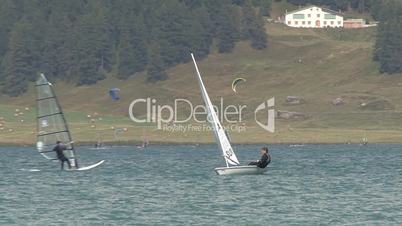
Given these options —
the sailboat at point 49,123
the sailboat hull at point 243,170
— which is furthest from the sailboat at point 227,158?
the sailboat at point 49,123

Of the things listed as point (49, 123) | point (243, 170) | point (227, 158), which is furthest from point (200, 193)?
point (49, 123)

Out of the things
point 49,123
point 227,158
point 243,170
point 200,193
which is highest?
point 49,123

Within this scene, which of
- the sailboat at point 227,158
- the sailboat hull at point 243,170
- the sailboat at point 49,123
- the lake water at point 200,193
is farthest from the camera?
the sailboat at point 49,123

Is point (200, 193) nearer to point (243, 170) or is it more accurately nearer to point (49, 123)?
point (243, 170)

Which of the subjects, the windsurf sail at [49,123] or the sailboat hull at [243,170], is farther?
the windsurf sail at [49,123]

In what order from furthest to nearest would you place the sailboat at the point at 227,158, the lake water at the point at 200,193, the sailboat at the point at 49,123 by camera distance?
the sailboat at the point at 49,123, the sailboat at the point at 227,158, the lake water at the point at 200,193

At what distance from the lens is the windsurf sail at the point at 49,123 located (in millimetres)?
91875

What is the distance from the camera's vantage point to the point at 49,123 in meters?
92.6

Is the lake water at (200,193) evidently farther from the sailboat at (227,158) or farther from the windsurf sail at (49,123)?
the windsurf sail at (49,123)

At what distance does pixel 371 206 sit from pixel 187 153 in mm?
74824

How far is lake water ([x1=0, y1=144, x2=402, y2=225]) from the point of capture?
206ft

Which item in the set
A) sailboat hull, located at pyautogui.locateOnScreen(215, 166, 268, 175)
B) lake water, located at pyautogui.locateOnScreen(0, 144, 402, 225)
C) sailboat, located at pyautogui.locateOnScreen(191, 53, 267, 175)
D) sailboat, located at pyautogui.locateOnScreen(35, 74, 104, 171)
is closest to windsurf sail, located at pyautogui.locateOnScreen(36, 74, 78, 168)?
sailboat, located at pyautogui.locateOnScreen(35, 74, 104, 171)

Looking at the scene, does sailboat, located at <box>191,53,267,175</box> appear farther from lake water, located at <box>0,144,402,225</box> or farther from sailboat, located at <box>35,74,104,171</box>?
sailboat, located at <box>35,74,104,171</box>

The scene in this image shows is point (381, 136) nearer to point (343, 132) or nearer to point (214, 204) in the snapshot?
point (343, 132)
